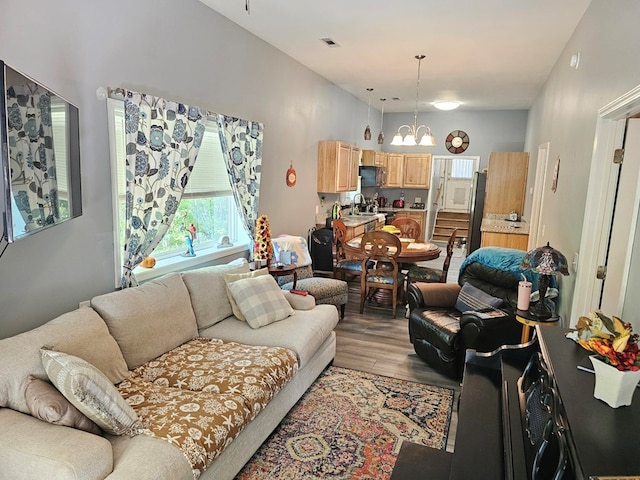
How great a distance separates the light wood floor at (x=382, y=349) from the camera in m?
3.53

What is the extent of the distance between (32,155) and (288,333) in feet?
6.16

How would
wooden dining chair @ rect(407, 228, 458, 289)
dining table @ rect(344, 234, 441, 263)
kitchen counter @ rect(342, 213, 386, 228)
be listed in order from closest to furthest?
dining table @ rect(344, 234, 441, 263)
wooden dining chair @ rect(407, 228, 458, 289)
kitchen counter @ rect(342, 213, 386, 228)

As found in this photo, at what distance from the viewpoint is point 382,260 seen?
4.89 m

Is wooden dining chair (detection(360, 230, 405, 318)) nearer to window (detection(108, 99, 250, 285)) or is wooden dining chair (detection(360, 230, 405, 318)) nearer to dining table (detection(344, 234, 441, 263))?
dining table (detection(344, 234, 441, 263))

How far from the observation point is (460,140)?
9.20 meters

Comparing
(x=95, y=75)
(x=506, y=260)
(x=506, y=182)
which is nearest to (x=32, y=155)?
(x=95, y=75)

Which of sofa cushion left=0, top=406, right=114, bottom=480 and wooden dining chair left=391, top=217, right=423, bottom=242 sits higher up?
wooden dining chair left=391, top=217, right=423, bottom=242

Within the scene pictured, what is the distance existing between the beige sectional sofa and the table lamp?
156cm

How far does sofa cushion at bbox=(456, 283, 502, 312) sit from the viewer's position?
11.4ft

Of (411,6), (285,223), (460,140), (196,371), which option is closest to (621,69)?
(411,6)

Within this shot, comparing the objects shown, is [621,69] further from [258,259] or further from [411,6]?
[258,259]

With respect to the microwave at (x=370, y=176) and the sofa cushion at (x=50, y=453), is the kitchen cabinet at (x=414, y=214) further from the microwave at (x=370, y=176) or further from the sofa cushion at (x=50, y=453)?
the sofa cushion at (x=50, y=453)

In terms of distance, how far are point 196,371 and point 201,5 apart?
2919mm

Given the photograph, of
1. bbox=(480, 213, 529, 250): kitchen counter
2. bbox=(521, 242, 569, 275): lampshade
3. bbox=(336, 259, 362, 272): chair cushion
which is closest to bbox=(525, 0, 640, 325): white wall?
bbox=(521, 242, 569, 275): lampshade
